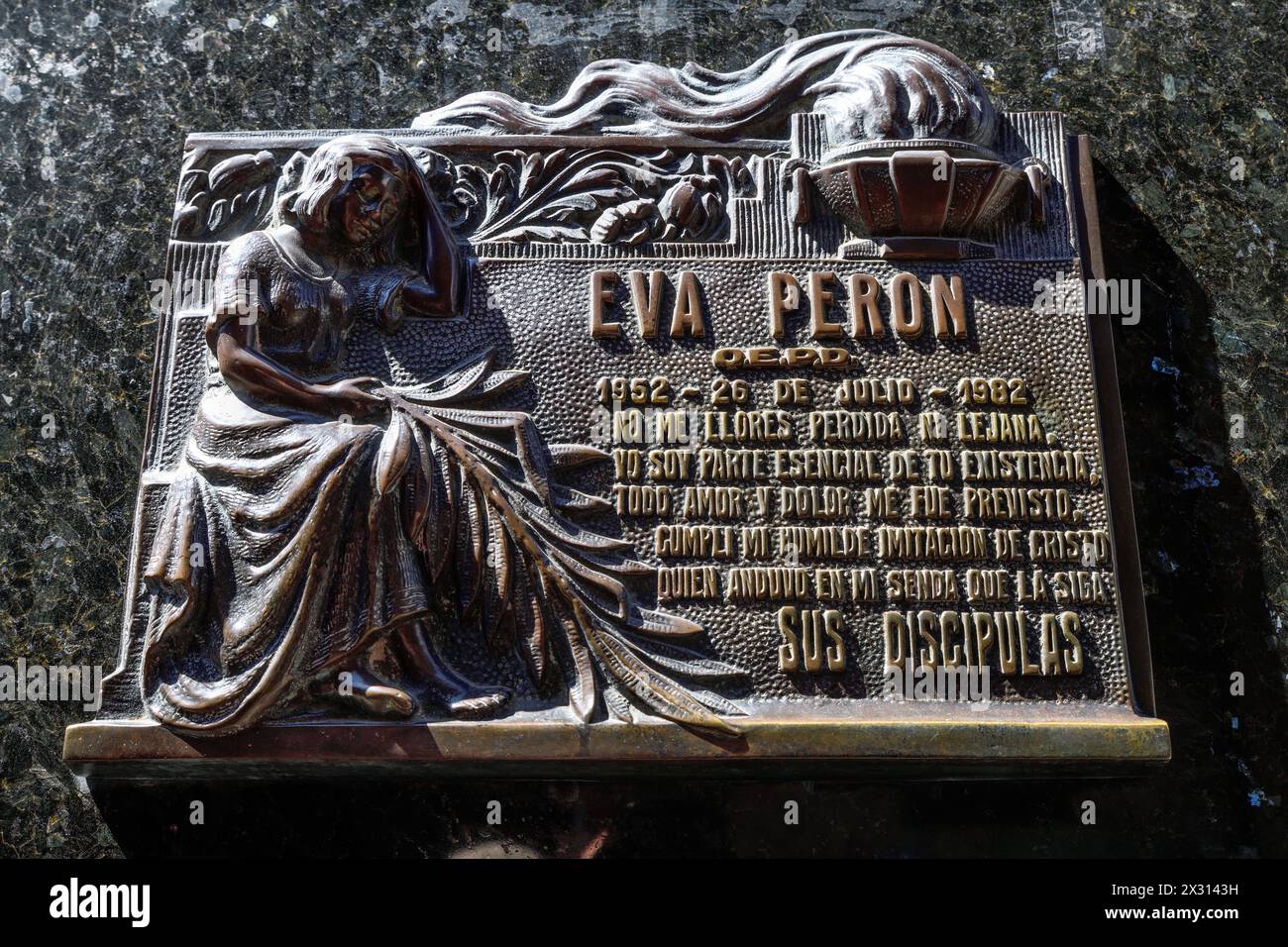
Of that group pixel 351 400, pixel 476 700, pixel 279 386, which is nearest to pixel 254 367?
pixel 279 386

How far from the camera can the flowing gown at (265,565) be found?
3945 millimetres

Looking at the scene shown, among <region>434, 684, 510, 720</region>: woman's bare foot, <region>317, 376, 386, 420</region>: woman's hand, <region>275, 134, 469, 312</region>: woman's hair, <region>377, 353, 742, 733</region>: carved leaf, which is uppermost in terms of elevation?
<region>275, 134, 469, 312</region>: woman's hair

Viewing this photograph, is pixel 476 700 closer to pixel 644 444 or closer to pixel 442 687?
pixel 442 687

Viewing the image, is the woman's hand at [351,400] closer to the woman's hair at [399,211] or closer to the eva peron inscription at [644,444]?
the eva peron inscription at [644,444]

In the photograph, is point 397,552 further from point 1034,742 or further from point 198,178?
point 1034,742

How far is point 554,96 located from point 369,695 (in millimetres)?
2888

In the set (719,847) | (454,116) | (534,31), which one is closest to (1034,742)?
(719,847)

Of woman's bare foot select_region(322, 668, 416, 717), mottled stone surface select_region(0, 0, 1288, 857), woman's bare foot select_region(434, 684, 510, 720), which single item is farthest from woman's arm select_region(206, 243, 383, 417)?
woman's bare foot select_region(434, 684, 510, 720)

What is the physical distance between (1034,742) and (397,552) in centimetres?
233

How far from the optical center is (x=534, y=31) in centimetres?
536

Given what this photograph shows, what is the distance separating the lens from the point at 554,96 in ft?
17.1

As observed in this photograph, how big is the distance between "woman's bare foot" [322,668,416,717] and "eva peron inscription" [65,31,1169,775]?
0.03ft

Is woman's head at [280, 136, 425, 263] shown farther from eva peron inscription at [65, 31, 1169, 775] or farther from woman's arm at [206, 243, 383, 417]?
woman's arm at [206, 243, 383, 417]

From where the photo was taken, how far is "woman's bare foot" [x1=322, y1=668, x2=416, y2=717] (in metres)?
3.91
